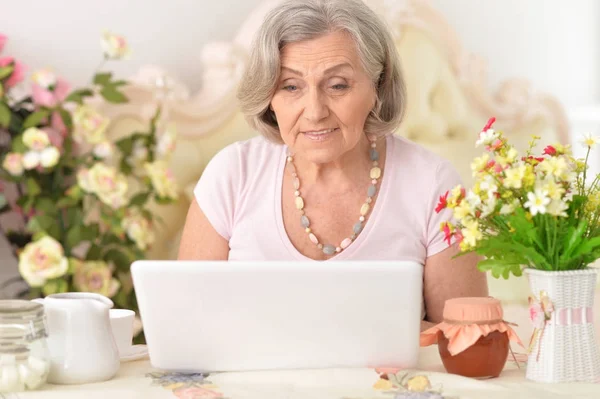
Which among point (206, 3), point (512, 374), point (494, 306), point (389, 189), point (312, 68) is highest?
point (206, 3)

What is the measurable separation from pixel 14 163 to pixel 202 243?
827mm

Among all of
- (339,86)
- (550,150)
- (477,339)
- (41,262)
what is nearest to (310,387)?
(477,339)

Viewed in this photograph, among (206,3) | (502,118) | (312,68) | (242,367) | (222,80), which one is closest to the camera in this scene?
(242,367)

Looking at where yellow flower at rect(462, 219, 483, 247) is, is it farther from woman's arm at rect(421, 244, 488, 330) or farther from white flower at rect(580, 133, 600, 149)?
woman's arm at rect(421, 244, 488, 330)

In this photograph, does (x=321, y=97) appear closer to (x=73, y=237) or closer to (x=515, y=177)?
(x=515, y=177)

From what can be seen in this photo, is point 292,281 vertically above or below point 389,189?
below

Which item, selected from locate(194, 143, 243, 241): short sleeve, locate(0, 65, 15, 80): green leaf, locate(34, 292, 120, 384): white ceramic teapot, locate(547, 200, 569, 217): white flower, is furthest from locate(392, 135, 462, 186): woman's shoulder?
locate(0, 65, 15, 80): green leaf

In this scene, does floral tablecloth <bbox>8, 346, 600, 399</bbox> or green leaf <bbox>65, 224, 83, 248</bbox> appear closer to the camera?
floral tablecloth <bbox>8, 346, 600, 399</bbox>

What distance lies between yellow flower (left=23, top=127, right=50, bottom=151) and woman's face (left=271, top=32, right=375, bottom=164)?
0.93 m

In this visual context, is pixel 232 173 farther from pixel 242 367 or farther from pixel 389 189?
pixel 242 367

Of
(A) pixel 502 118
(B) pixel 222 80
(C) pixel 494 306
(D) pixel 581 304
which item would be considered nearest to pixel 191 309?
(C) pixel 494 306

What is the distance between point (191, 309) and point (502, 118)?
246 centimetres

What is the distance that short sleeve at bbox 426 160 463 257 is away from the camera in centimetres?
189

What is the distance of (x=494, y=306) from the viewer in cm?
133
